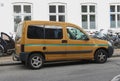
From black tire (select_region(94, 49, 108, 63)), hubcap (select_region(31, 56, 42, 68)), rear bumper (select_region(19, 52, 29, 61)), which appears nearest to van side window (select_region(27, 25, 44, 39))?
rear bumper (select_region(19, 52, 29, 61))

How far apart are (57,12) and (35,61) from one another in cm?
972

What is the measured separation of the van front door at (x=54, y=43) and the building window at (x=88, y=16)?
9.57 metres

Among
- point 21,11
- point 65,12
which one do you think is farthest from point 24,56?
point 65,12

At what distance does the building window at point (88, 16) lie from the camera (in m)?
23.2

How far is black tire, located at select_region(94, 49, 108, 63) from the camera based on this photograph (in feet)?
47.9

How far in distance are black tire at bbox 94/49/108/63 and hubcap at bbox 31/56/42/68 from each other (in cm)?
248

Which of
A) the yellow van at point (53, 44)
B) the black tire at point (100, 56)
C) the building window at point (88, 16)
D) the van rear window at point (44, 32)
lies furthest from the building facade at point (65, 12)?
the van rear window at point (44, 32)

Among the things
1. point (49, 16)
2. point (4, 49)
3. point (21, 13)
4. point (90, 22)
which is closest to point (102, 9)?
point (90, 22)

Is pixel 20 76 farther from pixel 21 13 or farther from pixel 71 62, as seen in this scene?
pixel 21 13

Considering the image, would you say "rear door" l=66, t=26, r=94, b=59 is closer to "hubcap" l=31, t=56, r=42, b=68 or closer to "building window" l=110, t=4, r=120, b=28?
"hubcap" l=31, t=56, r=42, b=68

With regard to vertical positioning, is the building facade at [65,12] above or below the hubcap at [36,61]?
above

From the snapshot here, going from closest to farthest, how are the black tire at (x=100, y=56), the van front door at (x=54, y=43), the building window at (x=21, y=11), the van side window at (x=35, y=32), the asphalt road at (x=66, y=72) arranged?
the asphalt road at (x=66, y=72) < the van side window at (x=35, y=32) < the van front door at (x=54, y=43) < the black tire at (x=100, y=56) < the building window at (x=21, y=11)

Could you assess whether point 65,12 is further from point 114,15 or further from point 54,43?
point 54,43

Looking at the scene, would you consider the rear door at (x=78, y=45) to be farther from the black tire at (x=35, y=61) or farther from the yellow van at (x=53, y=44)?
the black tire at (x=35, y=61)
